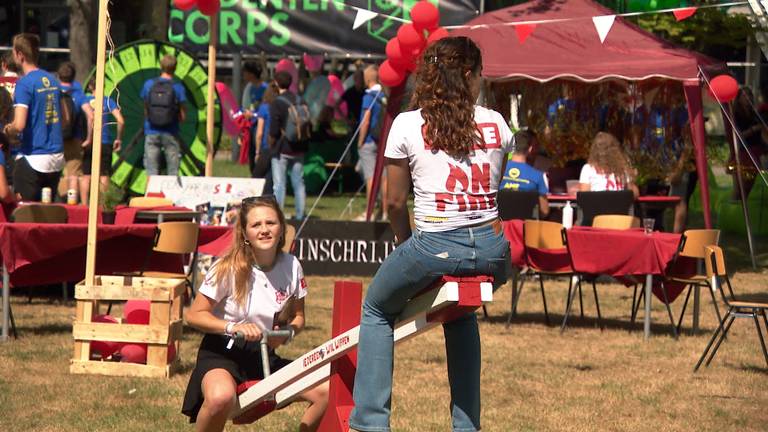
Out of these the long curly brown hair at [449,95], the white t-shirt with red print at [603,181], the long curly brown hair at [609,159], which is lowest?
the white t-shirt with red print at [603,181]

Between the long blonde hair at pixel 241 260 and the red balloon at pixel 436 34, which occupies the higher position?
the red balloon at pixel 436 34

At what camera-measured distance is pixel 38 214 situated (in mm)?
9320

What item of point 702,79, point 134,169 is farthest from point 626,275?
point 134,169

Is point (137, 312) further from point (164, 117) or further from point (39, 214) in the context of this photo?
point (164, 117)

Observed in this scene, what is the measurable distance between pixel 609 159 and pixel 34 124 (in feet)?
18.3

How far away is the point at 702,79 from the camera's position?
1272 centimetres

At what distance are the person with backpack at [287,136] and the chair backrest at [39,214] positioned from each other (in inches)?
213

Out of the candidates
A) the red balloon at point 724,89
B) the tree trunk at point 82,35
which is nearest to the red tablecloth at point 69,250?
the red balloon at point 724,89

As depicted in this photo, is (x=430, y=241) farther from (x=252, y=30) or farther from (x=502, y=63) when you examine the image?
(x=252, y=30)

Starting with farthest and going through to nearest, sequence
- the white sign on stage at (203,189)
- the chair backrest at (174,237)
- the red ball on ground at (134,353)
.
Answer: the white sign on stage at (203,189), the chair backrest at (174,237), the red ball on ground at (134,353)

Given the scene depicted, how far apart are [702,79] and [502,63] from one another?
1.98 m

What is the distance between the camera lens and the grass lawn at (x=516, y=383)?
275 inches

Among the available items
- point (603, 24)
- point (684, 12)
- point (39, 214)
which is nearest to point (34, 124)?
point (39, 214)

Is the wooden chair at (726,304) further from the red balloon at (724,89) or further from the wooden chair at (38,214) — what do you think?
the wooden chair at (38,214)
